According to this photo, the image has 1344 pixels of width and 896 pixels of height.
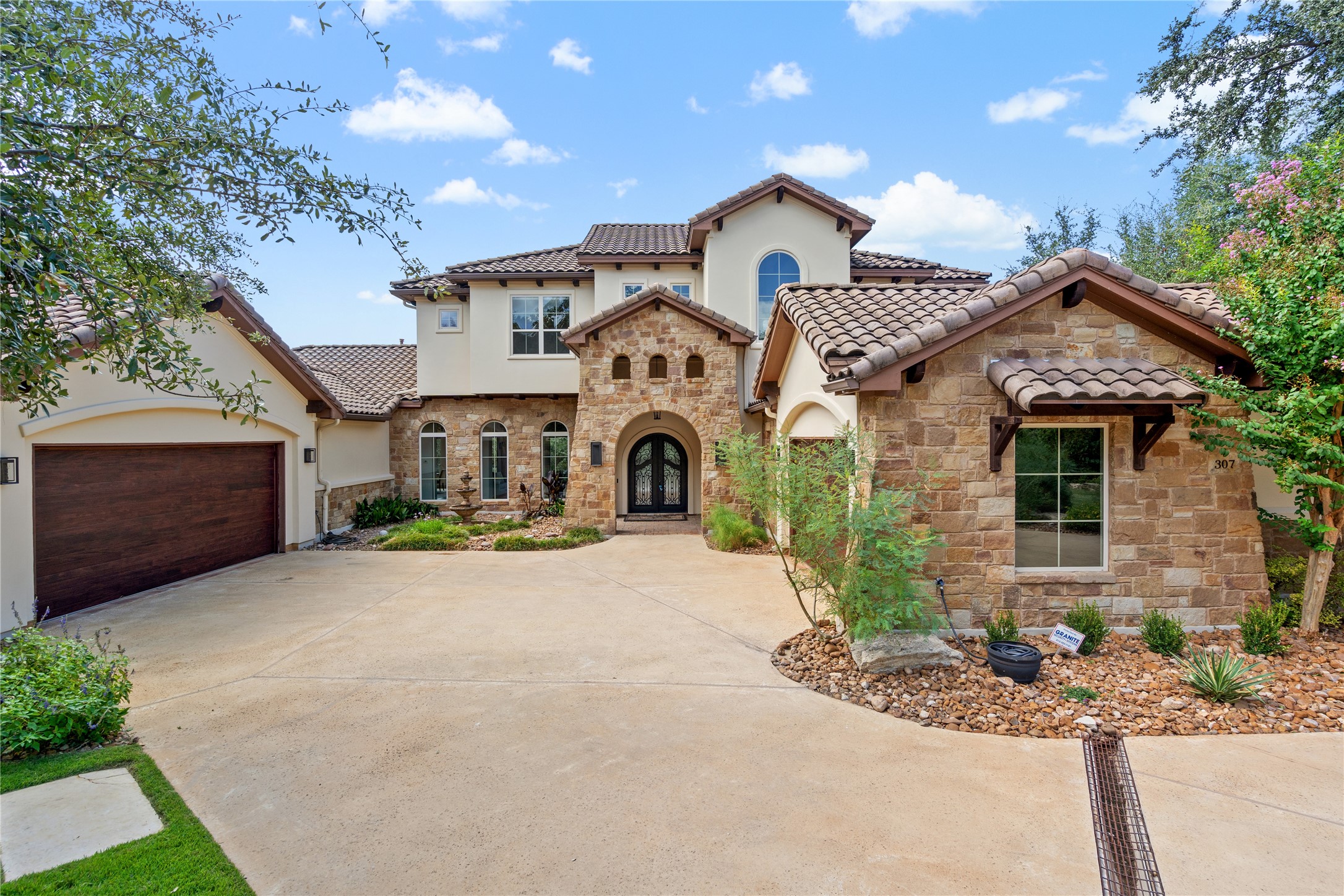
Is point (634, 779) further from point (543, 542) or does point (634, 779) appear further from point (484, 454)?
point (484, 454)

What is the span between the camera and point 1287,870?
325 cm

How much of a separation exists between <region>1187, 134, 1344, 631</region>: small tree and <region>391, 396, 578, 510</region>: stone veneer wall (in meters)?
14.6

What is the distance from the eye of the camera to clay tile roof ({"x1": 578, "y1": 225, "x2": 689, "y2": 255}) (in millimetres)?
16172

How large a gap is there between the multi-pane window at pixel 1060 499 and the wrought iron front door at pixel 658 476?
36.6ft

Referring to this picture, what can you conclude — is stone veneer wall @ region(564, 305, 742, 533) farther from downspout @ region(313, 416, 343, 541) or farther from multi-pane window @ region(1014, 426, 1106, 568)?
multi-pane window @ region(1014, 426, 1106, 568)

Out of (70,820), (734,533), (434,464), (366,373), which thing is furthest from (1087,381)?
(366,373)

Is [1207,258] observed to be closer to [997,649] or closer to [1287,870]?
[997,649]

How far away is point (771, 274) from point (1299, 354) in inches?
429

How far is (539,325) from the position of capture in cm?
1705

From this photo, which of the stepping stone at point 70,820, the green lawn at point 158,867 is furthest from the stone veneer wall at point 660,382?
the green lawn at point 158,867

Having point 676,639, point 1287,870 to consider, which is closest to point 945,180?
point 676,639

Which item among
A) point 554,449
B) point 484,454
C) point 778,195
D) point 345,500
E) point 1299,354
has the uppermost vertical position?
point 778,195

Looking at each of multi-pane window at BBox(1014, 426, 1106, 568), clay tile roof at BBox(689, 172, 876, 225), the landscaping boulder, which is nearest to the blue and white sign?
multi-pane window at BBox(1014, 426, 1106, 568)

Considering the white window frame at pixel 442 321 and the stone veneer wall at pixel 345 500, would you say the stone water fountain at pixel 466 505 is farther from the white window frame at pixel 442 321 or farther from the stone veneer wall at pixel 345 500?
the white window frame at pixel 442 321
